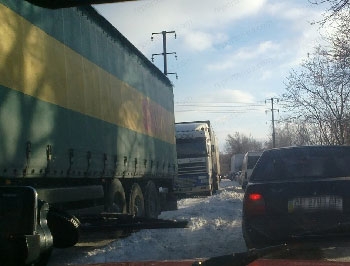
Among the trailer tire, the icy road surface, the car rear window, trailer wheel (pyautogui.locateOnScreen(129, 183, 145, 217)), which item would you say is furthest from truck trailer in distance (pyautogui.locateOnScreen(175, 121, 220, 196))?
the trailer tire

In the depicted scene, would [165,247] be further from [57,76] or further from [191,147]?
[191,147]

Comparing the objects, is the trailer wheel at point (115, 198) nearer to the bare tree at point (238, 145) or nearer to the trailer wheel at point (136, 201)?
the trailer wheel at point (136, 201)

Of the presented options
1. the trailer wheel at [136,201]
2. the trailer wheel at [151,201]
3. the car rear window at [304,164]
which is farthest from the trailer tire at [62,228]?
the trailer wheel at [151,201]

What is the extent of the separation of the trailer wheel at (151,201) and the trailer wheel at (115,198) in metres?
2.19

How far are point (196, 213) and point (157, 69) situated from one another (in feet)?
13.1

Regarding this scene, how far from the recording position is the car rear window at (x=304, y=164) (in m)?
7.04

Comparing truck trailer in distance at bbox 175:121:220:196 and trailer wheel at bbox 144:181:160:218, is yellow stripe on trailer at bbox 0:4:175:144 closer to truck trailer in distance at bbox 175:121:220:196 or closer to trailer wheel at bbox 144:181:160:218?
trailer wheel at bbox 144:181:160:218

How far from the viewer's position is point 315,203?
248 inches

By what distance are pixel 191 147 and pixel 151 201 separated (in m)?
12.8

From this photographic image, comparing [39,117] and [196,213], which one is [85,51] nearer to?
[39,117]

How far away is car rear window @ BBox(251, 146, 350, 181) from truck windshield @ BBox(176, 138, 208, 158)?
19183 millimetres

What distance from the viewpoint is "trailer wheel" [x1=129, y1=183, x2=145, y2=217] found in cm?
1199

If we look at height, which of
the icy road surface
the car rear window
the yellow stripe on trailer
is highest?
the yellow stripe on trailer

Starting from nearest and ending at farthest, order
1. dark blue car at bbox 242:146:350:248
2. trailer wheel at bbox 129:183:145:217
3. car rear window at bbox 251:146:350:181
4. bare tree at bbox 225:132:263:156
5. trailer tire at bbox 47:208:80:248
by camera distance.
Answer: trailer tire at bbox 47:208:80:248
dark blue car at bbox 242:146:350:248
car rear window at bbox 251:146:350:181
trailer wheel at bbox 129:183:145:217
bare tree at bbox 225:132:263:156
